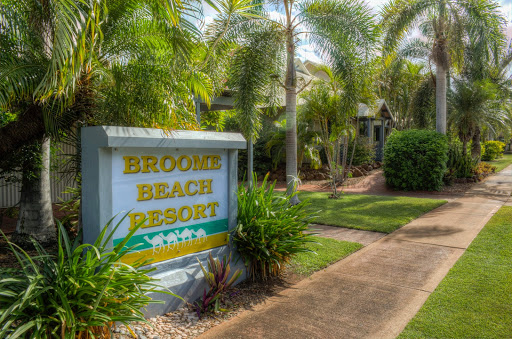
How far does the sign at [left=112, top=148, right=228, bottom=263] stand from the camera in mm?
3941

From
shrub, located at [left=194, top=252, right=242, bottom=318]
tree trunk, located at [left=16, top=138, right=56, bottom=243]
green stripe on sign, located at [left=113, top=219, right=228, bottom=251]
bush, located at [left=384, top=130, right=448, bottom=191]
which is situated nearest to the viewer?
green stripe on sign, located at [left=113, top=219, right=228, bottom=251]

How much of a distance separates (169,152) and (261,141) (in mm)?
15084

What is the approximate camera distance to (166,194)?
433 cm

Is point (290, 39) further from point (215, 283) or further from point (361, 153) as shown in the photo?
point (361, 153)

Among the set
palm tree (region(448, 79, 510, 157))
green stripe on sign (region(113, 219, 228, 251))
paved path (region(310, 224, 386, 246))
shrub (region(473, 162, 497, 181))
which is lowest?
paved path (region(310, 224, 386, 246))

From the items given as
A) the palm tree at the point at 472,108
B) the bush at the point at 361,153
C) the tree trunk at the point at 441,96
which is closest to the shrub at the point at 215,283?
the tree trunk at the point at 441,96

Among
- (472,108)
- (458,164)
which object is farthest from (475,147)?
(458,164)

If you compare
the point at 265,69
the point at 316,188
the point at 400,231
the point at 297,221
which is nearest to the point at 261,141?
the point at 316,188

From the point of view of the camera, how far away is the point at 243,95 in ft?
28.8

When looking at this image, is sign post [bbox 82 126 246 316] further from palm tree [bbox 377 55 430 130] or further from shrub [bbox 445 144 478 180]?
palm tree [bbox 377 55 430 130]

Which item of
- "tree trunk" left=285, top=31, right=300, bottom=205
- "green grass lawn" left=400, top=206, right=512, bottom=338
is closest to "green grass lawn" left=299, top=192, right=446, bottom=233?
"tree trunk" left=285, top=31, right=300, bottom=205

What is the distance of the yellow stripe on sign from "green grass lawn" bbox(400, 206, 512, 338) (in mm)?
2339

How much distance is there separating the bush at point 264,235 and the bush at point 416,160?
406 inches

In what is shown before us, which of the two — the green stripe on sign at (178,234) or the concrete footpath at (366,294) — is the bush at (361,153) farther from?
the green stripe on sign at (178,234)
